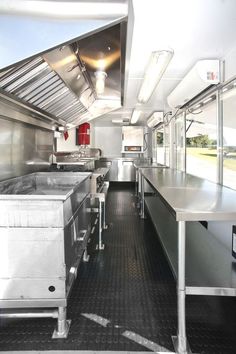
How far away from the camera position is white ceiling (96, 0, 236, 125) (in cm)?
171

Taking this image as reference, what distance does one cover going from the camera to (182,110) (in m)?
4.79

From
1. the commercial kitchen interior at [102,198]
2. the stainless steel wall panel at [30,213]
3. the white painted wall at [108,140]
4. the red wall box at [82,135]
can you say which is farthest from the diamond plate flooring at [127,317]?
the white painted wall at [108,140]

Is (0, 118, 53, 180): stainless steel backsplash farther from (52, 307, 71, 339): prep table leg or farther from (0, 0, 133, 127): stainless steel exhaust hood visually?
(52, 307, 71, 339): prep table leg

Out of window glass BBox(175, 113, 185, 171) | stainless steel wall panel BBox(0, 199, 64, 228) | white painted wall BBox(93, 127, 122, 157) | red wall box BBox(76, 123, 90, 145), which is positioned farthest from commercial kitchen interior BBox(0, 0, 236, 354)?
white painted wall BBox(93, 127, 122, 157)

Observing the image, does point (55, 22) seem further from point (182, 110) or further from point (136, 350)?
point (182, 110)

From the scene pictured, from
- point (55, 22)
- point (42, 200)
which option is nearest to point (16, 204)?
point (42, 200)

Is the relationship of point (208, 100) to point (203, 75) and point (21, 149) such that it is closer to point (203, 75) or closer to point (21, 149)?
point (203, 75)

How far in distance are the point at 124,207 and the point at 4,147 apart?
12.1 ft

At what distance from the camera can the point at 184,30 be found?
2.06 metres

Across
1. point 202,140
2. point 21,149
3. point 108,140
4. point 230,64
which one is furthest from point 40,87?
point 108,140

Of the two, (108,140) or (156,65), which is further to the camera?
(108,140)

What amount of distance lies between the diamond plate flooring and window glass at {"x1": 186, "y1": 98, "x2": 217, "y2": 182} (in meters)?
1.34

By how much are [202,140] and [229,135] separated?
0.98m

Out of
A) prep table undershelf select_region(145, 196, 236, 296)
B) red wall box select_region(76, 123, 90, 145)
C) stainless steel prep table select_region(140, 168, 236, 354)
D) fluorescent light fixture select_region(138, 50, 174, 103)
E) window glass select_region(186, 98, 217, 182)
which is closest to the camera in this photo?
stainless steel prep table select_region(140, 168, 236, 354)
